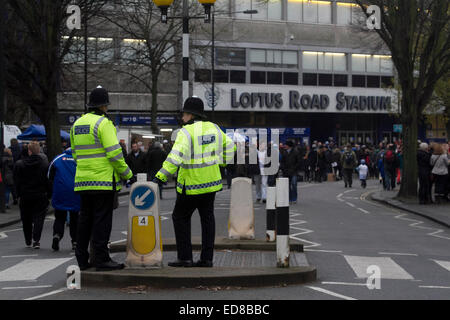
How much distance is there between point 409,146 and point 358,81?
33407 mm

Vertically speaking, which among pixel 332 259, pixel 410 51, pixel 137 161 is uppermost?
pixel 410 51

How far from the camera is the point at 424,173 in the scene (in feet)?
69.8

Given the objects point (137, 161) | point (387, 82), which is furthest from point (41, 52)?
point (387, 82)

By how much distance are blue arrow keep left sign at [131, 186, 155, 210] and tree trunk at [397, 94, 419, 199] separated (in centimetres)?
1552

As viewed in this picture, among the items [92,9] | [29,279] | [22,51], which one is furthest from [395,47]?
[29,279]

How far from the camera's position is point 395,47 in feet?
72.1

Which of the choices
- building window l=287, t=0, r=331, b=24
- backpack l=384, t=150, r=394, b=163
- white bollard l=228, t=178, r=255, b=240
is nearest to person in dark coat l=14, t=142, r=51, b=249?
white bollard l=228, t=178, r=255, b=240

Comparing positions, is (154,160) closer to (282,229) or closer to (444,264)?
(444,264)

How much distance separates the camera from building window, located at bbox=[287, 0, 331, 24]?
53781 mm

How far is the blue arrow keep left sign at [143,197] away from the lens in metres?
8.45

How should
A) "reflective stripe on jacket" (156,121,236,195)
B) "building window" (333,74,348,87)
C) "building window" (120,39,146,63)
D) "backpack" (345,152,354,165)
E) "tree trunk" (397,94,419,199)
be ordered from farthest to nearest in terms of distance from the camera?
"building window" (333,74,348,87), "building window" (120,39,146,63), "backpack" (345,152,354,165), "tree trunk" (397,94,419,199), "reflective stripe on jacket" (156,121,236,195)

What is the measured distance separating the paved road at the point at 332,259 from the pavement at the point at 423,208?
0.31m

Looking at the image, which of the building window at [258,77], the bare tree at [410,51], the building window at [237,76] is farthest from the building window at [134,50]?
the bare tree at [410,51]

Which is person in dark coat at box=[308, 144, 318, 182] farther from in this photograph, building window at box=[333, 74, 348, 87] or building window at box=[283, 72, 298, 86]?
building window at box=[333, 74, 348, 87]
